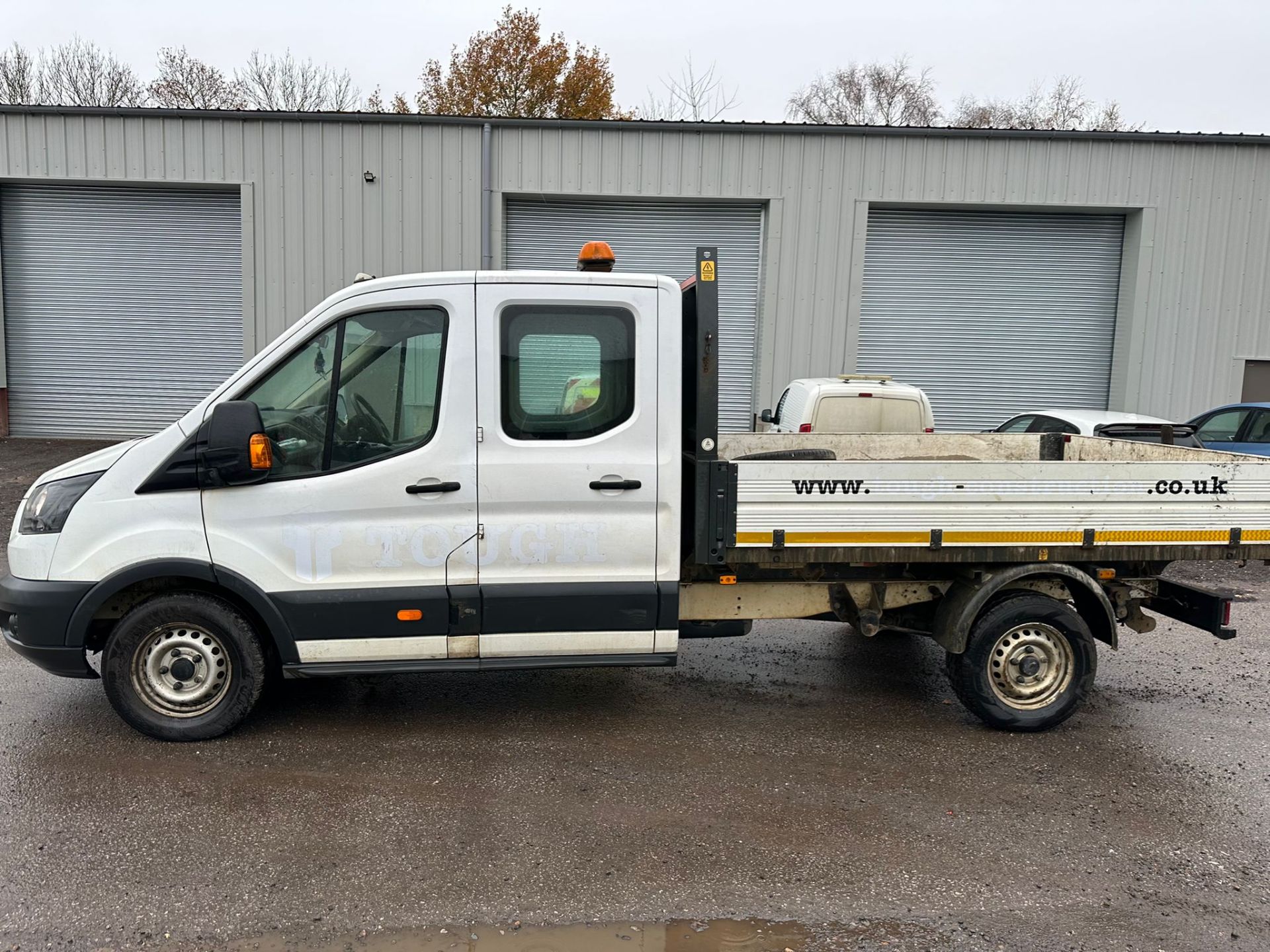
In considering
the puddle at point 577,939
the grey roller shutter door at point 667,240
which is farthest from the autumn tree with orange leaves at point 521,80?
the puddle at point 577,939

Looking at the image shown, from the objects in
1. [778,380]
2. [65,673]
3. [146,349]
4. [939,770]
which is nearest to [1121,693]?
[939,770]

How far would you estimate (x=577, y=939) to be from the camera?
3.34 meters

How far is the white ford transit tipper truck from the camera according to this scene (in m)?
4.71

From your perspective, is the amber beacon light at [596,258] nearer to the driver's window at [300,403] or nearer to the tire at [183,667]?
the driver's window at [300,403]

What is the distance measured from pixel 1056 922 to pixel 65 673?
4.61m

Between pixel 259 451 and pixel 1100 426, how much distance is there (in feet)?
25.8

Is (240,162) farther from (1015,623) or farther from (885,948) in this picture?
(885,948)

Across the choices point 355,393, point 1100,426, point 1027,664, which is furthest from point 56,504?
point 1100,426

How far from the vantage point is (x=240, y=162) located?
15.8 meters

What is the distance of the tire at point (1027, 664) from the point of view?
5242 mm

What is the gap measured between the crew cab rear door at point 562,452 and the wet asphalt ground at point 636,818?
83 cm

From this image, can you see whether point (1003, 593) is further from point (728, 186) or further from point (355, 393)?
point (728, 186)

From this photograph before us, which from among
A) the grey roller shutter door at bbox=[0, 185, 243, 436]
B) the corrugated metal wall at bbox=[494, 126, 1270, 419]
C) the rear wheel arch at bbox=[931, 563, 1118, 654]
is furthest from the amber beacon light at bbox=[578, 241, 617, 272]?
the grey roller shutter door at bbox=[0, 185, 243, 436]

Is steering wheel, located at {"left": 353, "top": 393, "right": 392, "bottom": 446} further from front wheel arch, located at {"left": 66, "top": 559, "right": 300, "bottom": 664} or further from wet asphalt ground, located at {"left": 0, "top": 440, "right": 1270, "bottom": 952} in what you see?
wet asphalt ground, located at {"left": 0, "top": 440, "right": 1270, "bottom": 952}
